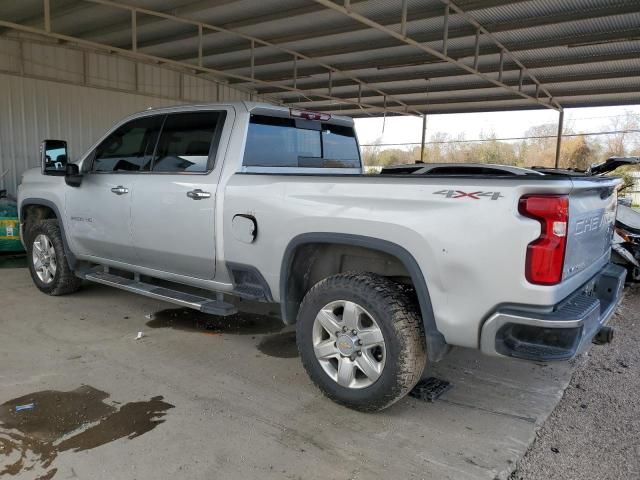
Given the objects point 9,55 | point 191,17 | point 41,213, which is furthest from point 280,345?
point 9,55

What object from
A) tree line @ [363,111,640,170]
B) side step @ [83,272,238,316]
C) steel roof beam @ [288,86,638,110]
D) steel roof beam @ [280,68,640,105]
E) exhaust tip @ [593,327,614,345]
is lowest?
side step @ [83,272,238,316]

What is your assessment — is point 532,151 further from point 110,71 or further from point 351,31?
point 110,71

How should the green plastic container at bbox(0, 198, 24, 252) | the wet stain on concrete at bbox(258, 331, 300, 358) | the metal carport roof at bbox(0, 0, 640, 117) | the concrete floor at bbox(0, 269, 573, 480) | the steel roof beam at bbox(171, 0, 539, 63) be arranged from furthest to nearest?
the steel roof beam at bbox(171, 0, 539, 63) < the metal carport roof at bbox(0, 0, 640, 117) < the green plastic container at bbox(0, 198, 24, 252) < the wet stain on concrete at bbox(258, 331, 300, 358) < the concrete floor at bbox(0, 269, 573, 480)

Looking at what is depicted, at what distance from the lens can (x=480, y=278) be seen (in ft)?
8.84

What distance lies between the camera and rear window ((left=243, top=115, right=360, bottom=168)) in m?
4.11

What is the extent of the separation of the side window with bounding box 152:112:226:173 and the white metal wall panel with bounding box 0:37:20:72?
7761 mm

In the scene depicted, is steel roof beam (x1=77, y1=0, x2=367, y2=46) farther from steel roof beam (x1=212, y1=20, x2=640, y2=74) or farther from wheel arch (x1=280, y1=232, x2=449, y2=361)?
wheel arch (x1=280, y1=232, x2=449, y2=361)

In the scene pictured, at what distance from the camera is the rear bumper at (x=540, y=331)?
102 inches

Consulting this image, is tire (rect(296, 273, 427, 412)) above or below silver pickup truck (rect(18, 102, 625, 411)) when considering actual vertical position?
below

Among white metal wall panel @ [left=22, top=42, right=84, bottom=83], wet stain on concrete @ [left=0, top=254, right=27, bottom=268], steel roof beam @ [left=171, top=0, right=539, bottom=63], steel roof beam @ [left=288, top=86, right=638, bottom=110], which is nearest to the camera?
wet stain on concrete @ [left=0, top=254, right=27, bottom=268]

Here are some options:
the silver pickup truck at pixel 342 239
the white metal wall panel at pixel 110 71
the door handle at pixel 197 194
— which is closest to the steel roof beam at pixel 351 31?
the white metal wall panel at pixel 110 71

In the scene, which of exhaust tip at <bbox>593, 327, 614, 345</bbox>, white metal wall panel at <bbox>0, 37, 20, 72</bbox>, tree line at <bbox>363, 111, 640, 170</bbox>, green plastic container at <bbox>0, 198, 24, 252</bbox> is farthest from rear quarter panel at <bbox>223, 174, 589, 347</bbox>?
tree line at <bbox>363, 111, 640, 170</bbox>

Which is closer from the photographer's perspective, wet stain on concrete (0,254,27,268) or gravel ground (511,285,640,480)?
gravel ground (511,285,640,480)

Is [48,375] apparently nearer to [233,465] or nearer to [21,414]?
[21,414]
